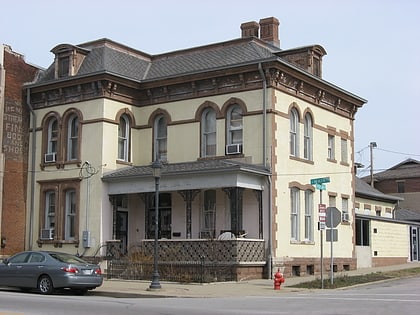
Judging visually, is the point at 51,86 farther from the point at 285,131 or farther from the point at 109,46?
the point at 285,131

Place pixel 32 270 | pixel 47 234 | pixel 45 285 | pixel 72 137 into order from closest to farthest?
1. pixel 45 285
2. pixel 32 270
3. pixel 47 234
4. pixel 72 137

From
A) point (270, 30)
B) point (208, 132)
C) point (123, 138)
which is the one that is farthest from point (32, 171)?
point (270, 30)

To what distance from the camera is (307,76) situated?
94.9 feet

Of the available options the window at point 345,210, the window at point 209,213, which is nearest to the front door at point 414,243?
the window at point 345,210

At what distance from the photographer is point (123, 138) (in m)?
30.7

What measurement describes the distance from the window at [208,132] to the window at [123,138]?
3.76 metres

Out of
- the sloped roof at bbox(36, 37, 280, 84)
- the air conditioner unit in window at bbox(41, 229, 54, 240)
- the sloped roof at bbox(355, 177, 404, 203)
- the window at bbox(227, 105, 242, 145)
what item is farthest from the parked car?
the sloped roof at bbox(355, 177, 404, 203)

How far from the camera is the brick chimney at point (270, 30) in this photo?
3344cm

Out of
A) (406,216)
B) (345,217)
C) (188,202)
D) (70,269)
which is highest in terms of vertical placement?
(406,216)

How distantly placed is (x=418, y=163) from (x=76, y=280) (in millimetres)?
50214

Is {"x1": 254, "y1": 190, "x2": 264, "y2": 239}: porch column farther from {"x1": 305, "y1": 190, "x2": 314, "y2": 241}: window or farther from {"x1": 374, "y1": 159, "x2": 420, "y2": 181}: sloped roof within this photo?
{"x1": 374, "y1": 159, "x2": 420, "y2": 181}: sloped roof

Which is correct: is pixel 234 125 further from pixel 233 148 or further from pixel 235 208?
pixel 235 208

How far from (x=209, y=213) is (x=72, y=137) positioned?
752 centimetres

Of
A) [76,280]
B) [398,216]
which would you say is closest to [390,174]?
[398,216]
